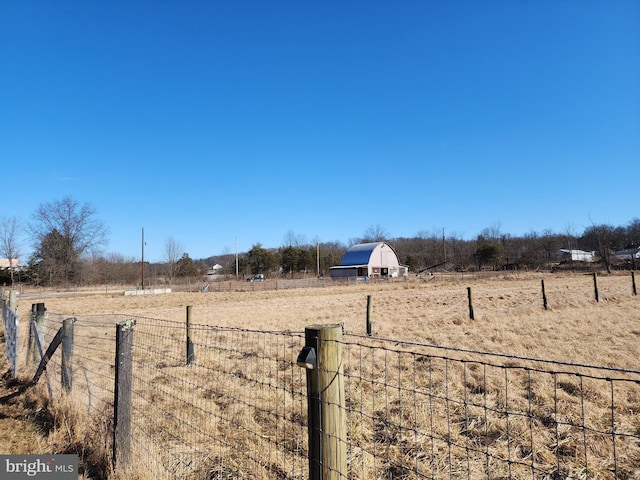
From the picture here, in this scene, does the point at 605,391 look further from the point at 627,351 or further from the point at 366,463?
the point at 366,463

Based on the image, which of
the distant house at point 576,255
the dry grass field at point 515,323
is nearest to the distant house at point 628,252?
the distant house at point 576,255

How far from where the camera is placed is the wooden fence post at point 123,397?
343 centimetres

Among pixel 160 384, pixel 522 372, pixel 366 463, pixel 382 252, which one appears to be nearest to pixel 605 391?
pixel 522 372

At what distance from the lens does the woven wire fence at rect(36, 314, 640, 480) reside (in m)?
3.41

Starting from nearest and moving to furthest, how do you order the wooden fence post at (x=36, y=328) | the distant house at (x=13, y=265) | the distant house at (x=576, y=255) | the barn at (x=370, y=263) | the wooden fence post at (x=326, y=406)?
the wooden fence post at (x=326, y=406), the wooden fence post at (x=36, y=328), the distant house at (x=13, y=265), the barn at (x=370, y=263), the distant house at (x=576, y=255)

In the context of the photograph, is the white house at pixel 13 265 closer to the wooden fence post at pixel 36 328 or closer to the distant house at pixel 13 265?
the distant house at pixel 13 265

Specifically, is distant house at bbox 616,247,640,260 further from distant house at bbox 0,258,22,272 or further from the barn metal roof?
distant house at bbox 0,258,22,272

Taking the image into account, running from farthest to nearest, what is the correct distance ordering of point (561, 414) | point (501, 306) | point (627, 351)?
point (501, 306)
point (627, 351)
point (561, 414)

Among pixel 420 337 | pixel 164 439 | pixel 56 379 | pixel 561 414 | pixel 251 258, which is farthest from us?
pixel 251 258

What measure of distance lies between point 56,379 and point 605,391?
8.01m

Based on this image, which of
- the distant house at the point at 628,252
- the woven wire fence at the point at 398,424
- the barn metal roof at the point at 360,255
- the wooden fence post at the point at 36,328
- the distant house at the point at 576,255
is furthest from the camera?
the distant house at the point at 628,252

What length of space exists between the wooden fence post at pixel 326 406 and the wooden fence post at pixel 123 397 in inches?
91.3

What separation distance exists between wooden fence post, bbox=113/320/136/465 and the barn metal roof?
184 feet

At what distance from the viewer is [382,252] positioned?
6178 cm
